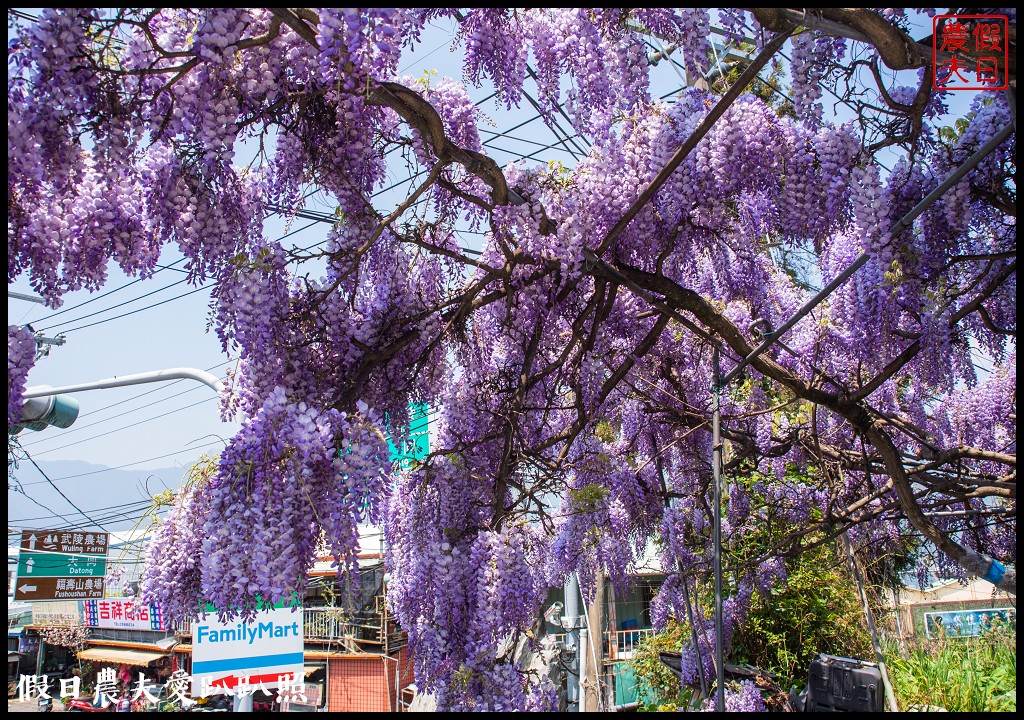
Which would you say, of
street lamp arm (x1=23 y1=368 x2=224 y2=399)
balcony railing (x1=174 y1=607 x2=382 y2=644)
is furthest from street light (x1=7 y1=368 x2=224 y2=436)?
balcony railing (x1=174 y1=607 x2=382 y2=644)

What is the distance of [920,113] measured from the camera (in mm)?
2775

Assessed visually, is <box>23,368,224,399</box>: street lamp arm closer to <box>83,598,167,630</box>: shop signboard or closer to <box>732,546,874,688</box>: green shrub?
<box>732,546,874,688</box>: green shrub

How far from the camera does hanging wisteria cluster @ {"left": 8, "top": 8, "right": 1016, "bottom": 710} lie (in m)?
2.29

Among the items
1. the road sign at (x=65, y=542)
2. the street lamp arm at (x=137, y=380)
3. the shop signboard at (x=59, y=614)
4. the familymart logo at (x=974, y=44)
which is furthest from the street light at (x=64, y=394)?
the shop signboard at (x=59, y=614)

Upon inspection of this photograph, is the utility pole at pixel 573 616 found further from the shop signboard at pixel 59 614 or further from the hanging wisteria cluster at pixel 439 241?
the shop signboard at pixel 59 614

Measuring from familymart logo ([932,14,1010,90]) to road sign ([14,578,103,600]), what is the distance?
16156mm

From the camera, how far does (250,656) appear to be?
6117 mm

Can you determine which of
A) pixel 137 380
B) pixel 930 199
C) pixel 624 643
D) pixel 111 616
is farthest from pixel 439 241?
pixel 111 616

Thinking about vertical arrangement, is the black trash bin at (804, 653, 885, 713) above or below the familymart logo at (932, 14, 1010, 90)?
below

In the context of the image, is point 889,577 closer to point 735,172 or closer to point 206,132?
point 735,172

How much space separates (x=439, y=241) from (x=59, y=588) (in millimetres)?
14547

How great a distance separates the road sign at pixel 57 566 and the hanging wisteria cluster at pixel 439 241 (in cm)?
1289

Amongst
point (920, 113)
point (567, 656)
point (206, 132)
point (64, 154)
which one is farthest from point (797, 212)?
point (567, 656)

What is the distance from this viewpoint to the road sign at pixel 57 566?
47.2ft
